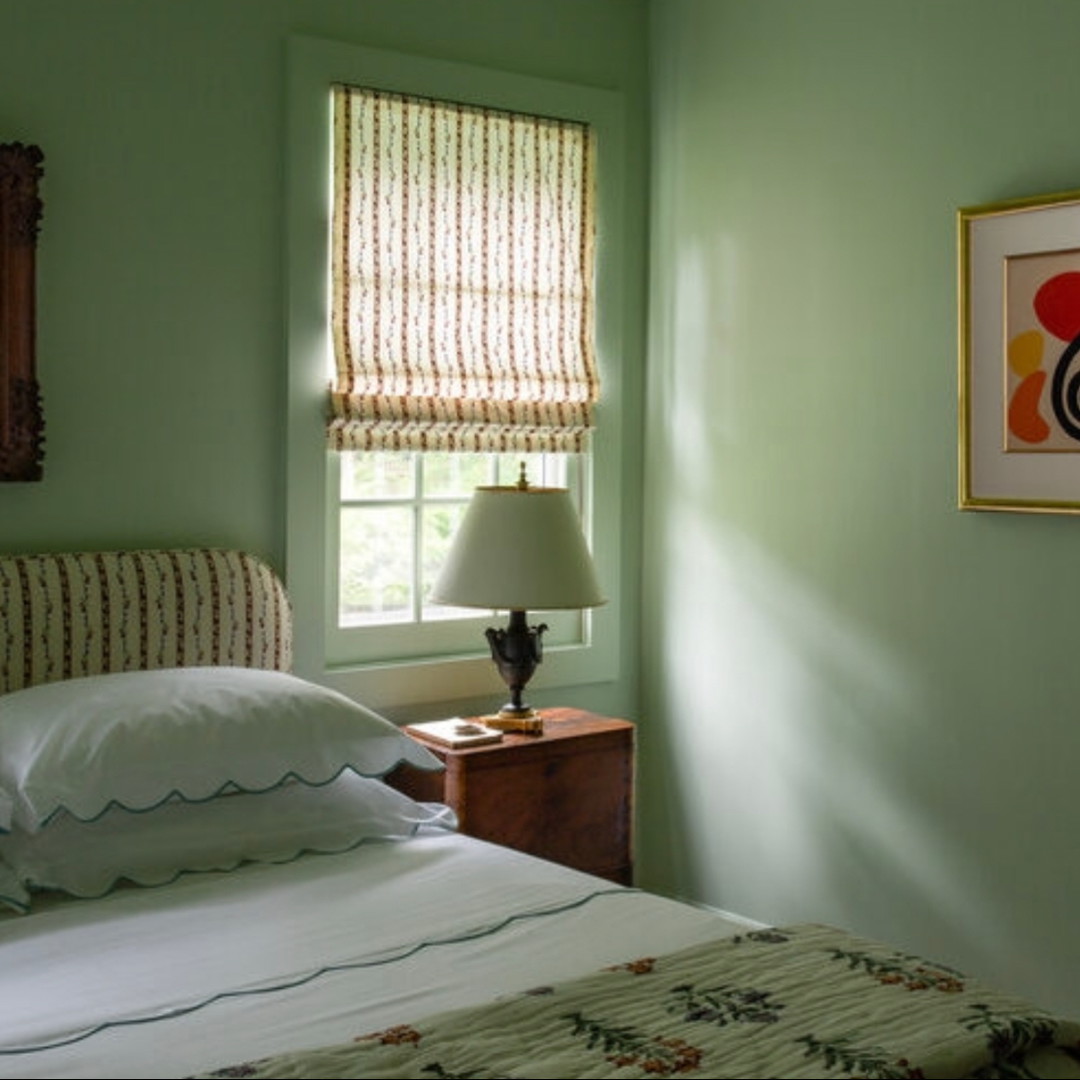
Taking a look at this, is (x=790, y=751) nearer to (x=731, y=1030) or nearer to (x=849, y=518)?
(x=849, y=518)

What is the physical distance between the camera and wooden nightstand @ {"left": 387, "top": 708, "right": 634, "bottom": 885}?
11.8 feet

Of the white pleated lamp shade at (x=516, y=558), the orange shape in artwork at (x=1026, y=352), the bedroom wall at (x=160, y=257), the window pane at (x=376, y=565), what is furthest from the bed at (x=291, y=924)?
the orange shape in artwork at (x=1026, y=352)

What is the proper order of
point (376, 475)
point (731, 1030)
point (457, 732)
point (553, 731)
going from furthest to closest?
1. point (376, 475)
2. point (553, 731)
3. point (457, 732)
4. point (731, 1030)

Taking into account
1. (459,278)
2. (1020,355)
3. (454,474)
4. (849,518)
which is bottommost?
(849,518)

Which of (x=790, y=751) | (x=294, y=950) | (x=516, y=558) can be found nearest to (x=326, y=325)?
A: (x=516, y=558)

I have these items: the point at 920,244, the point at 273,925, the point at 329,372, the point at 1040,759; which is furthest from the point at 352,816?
the point at 920,244

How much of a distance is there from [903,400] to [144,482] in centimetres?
174

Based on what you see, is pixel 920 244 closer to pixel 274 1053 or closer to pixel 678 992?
pixel 678 992

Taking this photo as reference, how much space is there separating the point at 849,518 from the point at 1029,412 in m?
0.57

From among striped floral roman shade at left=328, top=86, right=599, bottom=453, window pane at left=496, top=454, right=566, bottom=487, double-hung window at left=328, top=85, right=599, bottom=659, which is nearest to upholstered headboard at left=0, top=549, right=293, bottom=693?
double-hung window at left=328, top=85, right=599, bottom=659

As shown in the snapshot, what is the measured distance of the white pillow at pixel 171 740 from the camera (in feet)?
8.87

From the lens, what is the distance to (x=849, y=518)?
3.83 metres

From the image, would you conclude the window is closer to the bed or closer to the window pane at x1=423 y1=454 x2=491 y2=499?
the window pane at x1=423 y1=454 x2=491 y2=499

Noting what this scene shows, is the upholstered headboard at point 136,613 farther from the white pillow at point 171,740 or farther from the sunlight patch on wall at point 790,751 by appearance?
the sunlight patch on wall at point 790,751
